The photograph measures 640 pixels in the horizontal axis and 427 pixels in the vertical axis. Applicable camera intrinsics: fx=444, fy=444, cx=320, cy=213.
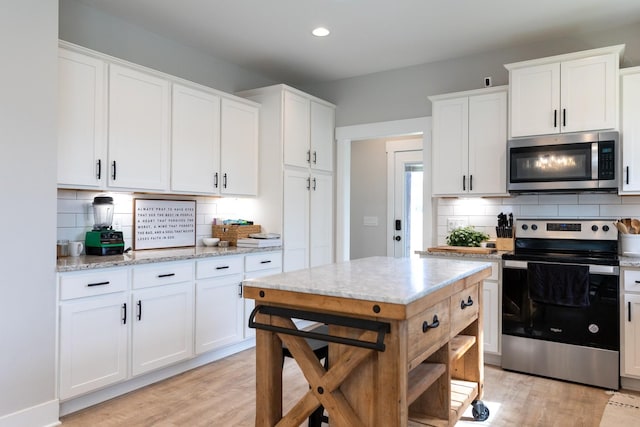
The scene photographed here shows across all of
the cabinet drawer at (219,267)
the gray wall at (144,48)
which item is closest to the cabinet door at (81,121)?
the gray wall at (144,48)

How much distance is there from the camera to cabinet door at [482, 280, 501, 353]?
3.48 metres

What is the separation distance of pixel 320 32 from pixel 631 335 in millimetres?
3228

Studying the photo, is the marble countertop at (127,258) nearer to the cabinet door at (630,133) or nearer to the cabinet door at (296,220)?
the cabinet door at (296,220)

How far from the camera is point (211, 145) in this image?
3885 millimetres

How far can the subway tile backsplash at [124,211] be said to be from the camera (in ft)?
Answer: 10.3

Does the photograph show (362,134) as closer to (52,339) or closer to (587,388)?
(587,388)

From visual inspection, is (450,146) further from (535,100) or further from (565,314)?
(565,314)

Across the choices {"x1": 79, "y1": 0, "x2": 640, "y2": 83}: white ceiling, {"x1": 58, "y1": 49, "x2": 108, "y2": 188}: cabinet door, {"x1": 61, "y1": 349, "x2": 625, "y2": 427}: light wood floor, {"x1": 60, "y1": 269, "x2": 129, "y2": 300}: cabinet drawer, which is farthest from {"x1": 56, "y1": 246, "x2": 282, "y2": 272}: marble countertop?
{"x1": 79, "y1": 0, "x2": 640, "y2": 83}: white ceiling

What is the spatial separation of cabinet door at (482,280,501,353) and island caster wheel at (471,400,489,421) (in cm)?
95

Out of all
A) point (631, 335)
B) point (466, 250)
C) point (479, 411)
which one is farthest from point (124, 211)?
point (631, 335)

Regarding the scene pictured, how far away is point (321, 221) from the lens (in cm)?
485

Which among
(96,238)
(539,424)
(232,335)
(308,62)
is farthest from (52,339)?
(308,62)

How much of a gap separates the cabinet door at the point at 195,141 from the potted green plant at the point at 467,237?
2.16 metres

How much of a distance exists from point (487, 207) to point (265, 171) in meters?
2.12
